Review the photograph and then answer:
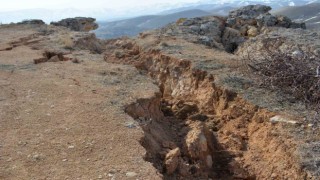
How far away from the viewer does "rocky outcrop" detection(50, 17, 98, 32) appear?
52.2 feet

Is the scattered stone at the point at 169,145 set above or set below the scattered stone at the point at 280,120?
below

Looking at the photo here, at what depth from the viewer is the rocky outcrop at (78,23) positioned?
52.2 feet

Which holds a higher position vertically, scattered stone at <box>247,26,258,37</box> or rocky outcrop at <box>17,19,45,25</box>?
rocky outcrop at <box>17,19,45,25</box>

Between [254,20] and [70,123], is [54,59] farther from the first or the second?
[254,20]

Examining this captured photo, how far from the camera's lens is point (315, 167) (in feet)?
13.0

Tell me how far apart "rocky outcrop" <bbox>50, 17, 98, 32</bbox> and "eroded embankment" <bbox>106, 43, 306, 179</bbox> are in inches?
400

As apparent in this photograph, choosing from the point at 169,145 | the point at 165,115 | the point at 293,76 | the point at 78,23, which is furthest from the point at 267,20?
the point at 78,23

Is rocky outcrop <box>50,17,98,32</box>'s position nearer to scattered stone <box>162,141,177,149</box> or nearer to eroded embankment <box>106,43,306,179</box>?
eroded embankment <box>106,43,306,179</box>

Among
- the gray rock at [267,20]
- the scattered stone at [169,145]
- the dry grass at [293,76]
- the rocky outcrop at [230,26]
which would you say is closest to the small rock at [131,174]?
the scattered stone at [169,145]

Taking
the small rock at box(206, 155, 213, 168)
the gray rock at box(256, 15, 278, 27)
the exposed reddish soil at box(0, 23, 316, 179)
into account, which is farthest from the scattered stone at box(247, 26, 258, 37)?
the small rock at box(206, 155, 213, 168)

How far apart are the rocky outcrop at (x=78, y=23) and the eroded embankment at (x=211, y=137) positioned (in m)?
10.2

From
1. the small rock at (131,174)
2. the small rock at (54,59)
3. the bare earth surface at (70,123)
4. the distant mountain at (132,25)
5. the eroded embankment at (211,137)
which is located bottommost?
the distant mountain at (132,25)

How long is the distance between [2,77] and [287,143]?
5010 millimetres

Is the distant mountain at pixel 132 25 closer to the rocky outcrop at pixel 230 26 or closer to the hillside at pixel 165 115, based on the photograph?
the rocky outcrop at pixel 230 26
